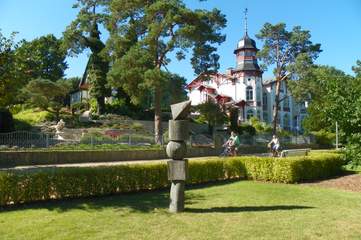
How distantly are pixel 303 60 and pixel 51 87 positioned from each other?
2550 centimetres

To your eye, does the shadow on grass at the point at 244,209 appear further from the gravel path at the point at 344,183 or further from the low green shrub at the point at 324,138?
the low green shrub at the point at 324,138

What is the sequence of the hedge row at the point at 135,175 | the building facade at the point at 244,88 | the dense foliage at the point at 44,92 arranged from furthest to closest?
the building facade at the point at 244,88 → the dense foliage at the point at 44,92 → the hedge row at the point at 135,175

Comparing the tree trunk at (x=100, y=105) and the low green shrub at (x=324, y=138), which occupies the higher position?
the tree trunk at (x=100, y=105)

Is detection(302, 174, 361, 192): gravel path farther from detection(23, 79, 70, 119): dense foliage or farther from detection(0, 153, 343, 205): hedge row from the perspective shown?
detection(23, 79, 70, 119): dense foliage

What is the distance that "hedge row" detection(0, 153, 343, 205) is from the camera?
413 inches

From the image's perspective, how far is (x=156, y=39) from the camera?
3231 cm

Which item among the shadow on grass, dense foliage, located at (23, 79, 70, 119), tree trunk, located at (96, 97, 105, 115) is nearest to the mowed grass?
the shadow on grass

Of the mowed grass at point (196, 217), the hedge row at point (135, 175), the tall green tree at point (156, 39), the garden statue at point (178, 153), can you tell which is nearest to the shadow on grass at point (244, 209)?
the mowed grass at point (196, 217)

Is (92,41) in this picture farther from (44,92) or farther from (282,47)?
(282,47)

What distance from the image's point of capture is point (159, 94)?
1292 inches

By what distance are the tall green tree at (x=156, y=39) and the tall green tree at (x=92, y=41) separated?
19.6ft

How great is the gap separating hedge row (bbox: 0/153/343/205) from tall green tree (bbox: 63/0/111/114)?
2519 cm

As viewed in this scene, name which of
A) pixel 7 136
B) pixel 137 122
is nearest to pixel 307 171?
pixel 7 136

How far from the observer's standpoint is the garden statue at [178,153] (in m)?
9.84
